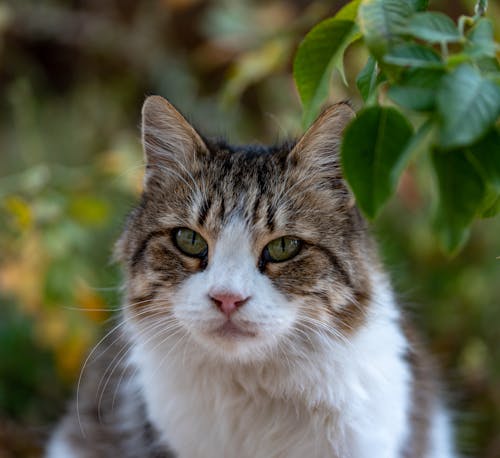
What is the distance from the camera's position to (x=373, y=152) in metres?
1.35

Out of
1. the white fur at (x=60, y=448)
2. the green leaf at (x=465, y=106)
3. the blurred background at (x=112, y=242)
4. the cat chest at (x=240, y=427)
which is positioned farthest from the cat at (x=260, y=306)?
the green leaf at (x=465, y=106)

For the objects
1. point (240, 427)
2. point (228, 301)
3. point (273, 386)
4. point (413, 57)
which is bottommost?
point (240, 427)

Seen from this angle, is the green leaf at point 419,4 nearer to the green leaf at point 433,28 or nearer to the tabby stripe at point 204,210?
the green leaf at point 433,28

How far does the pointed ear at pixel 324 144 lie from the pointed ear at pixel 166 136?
296mm

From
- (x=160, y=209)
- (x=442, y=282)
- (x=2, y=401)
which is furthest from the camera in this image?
(x=442, y=282)

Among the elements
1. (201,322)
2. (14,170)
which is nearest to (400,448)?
(201,322)

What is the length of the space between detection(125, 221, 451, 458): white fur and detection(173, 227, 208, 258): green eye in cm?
9

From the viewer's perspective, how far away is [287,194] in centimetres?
210

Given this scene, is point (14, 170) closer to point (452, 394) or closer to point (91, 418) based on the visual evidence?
point (91, 418)

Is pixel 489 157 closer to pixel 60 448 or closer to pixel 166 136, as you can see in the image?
pixel 166 136

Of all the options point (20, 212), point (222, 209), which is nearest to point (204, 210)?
point (222, 209)

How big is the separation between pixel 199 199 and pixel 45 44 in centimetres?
468

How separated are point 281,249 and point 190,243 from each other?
0.25 metres

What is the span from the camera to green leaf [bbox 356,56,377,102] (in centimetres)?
155
